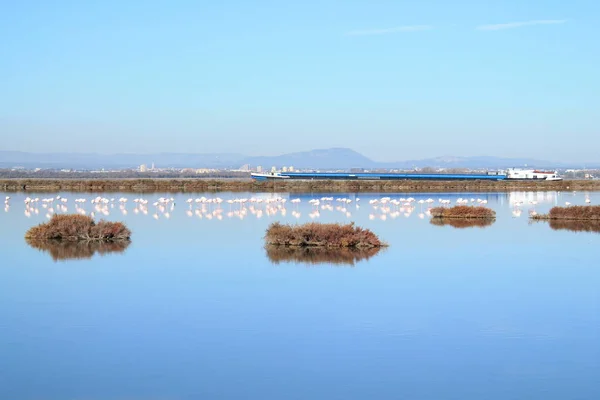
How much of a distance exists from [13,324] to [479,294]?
25.0ft

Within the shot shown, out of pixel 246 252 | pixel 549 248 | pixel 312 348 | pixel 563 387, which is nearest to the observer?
pixel 563 387

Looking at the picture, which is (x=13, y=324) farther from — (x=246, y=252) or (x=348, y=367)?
(x=246, y=252)

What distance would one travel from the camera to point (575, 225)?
99.6 feet

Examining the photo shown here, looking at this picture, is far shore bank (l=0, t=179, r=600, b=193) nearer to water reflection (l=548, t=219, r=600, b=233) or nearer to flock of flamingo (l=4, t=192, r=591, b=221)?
flock of flamingo (l=4, t=192, r=591, b=221)

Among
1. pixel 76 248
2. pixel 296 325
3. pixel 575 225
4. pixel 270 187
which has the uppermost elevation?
pixel 270 187

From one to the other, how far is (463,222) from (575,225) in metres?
3.96

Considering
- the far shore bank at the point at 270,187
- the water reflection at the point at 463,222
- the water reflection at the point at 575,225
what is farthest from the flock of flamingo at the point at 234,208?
the far shore bank at the point at 270,187

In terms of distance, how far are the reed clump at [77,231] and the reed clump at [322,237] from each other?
14.3ft

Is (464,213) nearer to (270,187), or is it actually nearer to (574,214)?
(574,214)

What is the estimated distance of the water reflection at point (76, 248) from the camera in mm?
19594

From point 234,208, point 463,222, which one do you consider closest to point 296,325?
point 463,222

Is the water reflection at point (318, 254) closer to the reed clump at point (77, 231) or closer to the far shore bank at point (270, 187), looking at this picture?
the reed clump at point (77, 231)

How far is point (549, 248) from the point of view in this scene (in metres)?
22.1

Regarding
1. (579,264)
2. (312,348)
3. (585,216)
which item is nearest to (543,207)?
(585,216)
